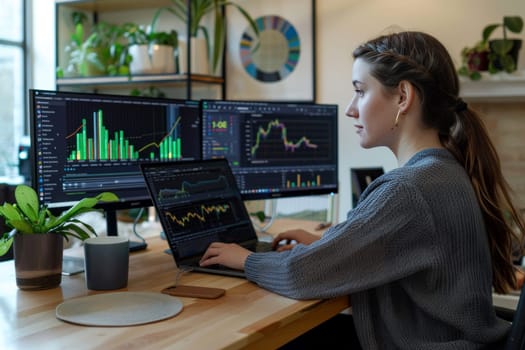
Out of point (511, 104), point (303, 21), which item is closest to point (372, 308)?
point (511, 104)

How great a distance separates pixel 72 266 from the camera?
1.55m

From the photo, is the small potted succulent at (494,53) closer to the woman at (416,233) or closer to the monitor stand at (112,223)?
the woman at (416,233)

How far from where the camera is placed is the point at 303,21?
362 cm

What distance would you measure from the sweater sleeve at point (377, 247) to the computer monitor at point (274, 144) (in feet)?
2.48

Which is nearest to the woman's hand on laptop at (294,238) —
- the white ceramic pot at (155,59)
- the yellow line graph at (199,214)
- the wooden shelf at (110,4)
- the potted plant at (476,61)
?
the yellow line graph at (199,214)

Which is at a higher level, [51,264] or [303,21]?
[303,21]

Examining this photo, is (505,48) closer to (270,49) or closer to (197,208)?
(270,49)

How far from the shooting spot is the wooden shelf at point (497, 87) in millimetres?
2902

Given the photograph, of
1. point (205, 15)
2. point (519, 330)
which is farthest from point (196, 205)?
point (205, 15)

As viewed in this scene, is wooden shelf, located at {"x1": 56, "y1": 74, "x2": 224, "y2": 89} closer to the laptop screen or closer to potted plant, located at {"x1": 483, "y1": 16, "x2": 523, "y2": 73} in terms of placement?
potted plant, located at {"x1": 483, "y1": 16, "x2": 523, "y2": 73}

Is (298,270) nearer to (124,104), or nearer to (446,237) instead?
(446,237)

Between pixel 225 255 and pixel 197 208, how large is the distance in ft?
0.60

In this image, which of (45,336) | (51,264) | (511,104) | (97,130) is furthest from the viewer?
(511,104)

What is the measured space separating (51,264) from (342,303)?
0.62m
